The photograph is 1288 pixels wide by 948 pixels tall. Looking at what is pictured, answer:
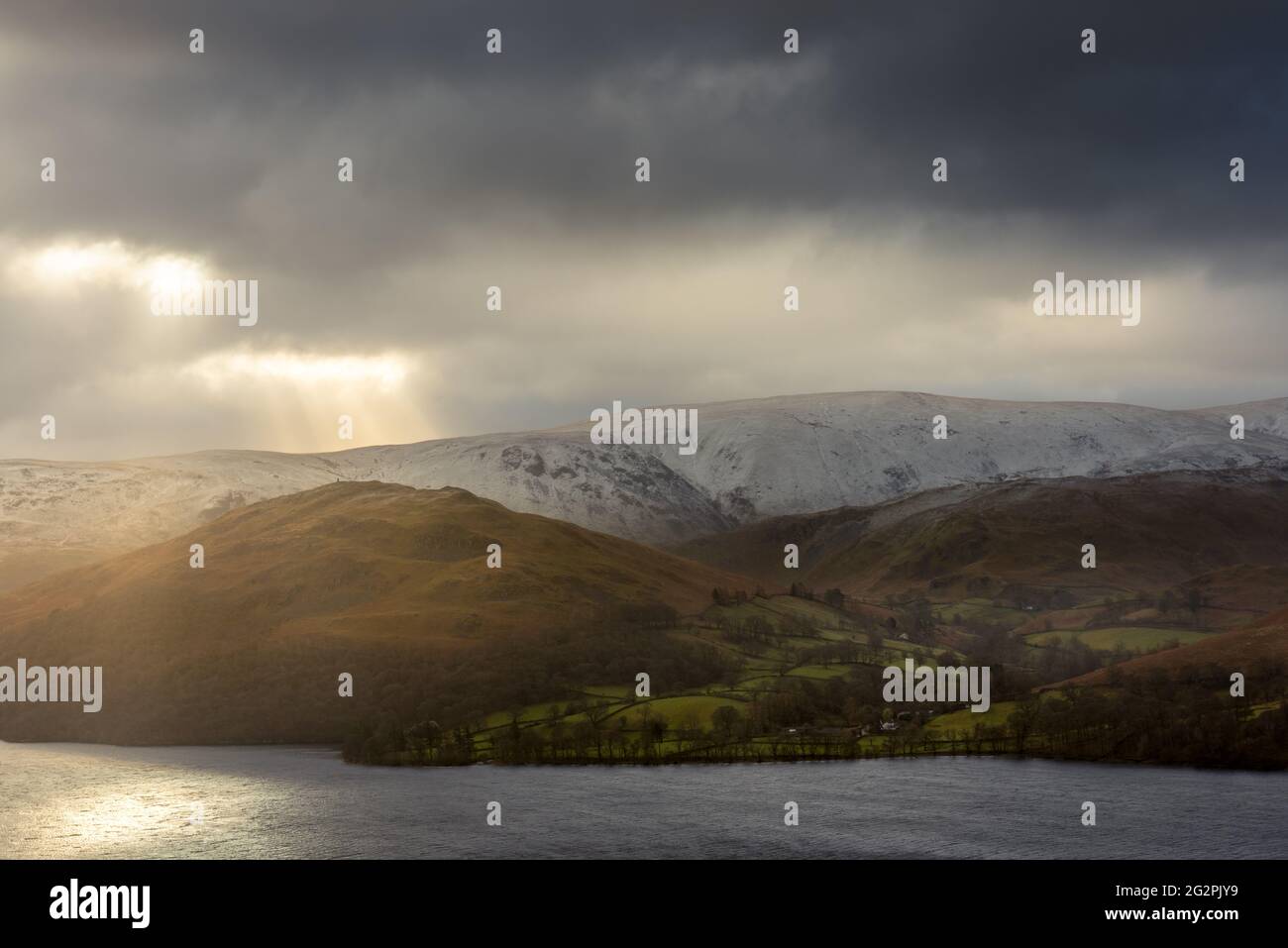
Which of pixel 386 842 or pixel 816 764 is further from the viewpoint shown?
pixel 816 764

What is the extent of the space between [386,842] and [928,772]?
7451cm

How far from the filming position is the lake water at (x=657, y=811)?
13150cm

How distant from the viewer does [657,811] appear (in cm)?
14900

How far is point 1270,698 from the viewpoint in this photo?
19038 cm

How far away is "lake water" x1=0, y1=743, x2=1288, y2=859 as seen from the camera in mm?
131500
